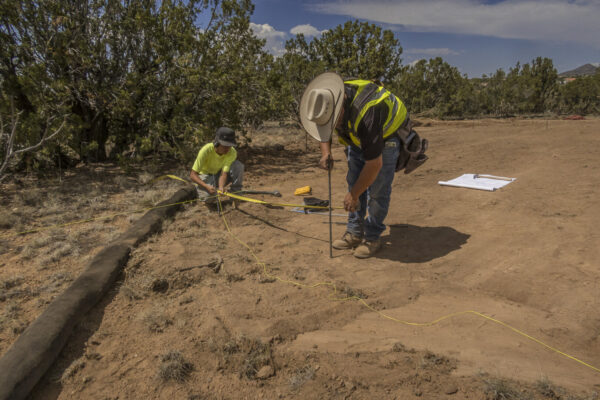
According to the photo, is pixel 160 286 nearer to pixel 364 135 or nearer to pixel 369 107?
pixel 364 135

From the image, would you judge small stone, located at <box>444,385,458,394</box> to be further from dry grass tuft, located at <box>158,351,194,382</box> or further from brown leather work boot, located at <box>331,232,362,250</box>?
brown leather work boot, located at <box>331,232,362,250</box>

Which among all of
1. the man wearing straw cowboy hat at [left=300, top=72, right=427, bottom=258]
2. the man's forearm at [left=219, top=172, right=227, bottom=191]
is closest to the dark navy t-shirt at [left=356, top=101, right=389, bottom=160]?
the man wearing straw cowboy hat at [left=300, top=72, right=427, bottom=258]

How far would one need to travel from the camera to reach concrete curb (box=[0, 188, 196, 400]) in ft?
6.27

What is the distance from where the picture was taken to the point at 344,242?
3.82m

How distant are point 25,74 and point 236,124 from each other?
3907 mm

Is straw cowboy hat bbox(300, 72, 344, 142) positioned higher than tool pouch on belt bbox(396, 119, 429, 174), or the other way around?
straw cowboy hat bbox(300, 72, 344, 142)

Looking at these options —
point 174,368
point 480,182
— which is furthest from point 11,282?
point 480,182

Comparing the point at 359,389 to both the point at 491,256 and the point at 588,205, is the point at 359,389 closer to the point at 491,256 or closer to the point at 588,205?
the point at 491,256

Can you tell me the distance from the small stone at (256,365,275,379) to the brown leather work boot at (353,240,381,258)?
171 cm

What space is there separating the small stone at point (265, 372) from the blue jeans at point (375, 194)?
6.14 ft

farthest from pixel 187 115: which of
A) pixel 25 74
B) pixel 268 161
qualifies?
pixel 25 74

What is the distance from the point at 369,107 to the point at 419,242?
1.79 meters

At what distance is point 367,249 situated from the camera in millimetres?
3572

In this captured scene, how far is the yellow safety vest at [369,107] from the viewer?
284 cm
